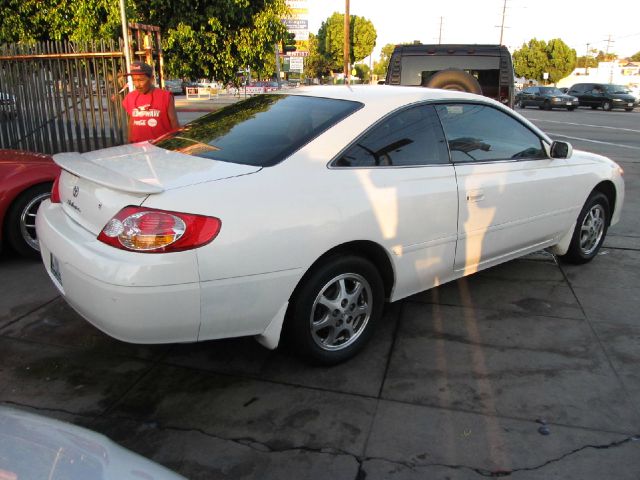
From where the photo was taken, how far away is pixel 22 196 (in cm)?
483

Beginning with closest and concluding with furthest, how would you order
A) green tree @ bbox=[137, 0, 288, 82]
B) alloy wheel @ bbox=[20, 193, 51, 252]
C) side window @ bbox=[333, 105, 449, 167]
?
1. side window @ bbox=[333, 105, 449, 167]
2. alloy wheel @ bbox=[20, 193, 51, 252]
3. green tree @ bbox=[137, 0, 288, 82]

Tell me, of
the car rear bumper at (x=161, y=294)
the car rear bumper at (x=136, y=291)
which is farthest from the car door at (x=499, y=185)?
the car rear bumper at (x=136, y=291)

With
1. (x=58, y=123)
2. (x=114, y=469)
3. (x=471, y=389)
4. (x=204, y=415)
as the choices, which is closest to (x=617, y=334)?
(x=471, y=389)

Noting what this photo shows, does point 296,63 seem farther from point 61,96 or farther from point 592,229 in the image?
point 592,229

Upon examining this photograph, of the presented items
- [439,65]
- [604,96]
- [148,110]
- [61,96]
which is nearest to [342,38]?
[604,96]

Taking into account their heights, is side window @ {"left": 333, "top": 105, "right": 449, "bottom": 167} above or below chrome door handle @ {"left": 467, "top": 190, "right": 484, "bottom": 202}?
above

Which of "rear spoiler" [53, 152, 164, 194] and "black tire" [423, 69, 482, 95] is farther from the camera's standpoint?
"black tire" [423, 69, 482, 95]

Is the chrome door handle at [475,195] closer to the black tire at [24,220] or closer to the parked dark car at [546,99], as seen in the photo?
the black tire at [24,220]

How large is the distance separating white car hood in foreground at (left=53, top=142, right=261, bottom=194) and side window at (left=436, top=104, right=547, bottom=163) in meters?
1.55

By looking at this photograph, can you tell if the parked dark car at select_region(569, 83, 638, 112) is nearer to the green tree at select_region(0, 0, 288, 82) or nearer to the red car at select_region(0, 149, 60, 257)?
the green tree at select_region(0, 0, 288, 82)

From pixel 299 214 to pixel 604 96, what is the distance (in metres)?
34.2

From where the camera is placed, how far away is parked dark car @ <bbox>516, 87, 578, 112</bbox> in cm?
3178

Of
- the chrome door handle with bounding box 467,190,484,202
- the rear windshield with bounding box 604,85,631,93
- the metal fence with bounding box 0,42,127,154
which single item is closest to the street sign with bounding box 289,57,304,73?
the metal fence with bounding box 0,42,127,154

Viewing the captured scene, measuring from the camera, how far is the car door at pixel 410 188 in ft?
10.5
